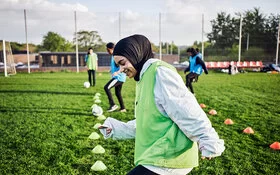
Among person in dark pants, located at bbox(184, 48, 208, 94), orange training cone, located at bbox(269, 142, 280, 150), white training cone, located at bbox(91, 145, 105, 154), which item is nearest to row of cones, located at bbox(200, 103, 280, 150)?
orange training cone, located at bbox(269, 142, 280, 150)

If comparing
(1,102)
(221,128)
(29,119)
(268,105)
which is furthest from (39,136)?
(268,105)

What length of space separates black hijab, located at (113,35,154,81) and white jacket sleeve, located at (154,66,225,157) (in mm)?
330

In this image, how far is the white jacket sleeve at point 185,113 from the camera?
1668 millimetres

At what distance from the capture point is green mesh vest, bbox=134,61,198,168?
5.97ft

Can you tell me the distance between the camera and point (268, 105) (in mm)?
8898

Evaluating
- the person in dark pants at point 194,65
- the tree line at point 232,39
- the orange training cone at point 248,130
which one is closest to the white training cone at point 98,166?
the orange training cone at point 248,130

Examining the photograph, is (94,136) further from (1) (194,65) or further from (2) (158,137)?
(1) (194,65)

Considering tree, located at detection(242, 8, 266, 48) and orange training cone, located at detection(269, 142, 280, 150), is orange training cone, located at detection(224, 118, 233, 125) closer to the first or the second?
orange training cone, located at detection(269, 142, 280, 150)

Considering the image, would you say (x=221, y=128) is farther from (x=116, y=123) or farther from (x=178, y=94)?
(x=178, y=94)

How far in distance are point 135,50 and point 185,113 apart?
0.64 meters

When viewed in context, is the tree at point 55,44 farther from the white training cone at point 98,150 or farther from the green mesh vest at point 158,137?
the green mesh vest at point 158,137

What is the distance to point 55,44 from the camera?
5497 centimetres

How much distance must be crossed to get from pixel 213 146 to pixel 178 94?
394 mm

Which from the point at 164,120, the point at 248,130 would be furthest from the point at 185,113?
the point at 248,130
